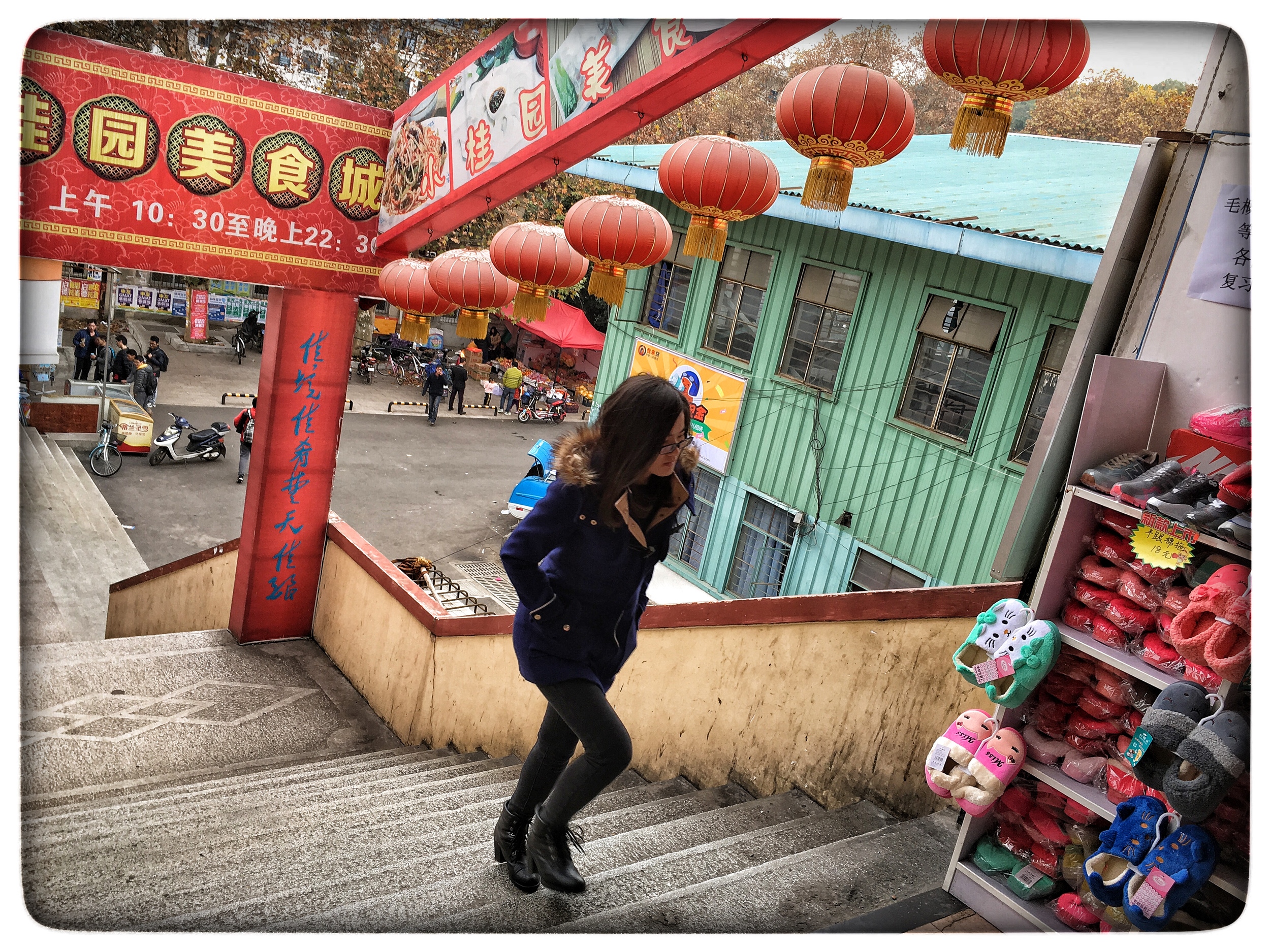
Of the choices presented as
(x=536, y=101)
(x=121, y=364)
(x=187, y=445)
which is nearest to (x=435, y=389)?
(x=187, y=445)

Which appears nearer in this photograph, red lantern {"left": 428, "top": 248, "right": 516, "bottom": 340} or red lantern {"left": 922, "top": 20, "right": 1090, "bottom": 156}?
red lantern {"left": 922, "top": 20, "right": 1090, "bottom": 156}

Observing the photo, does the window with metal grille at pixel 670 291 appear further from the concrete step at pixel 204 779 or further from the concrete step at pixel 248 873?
the concrete step at pixel 248 873

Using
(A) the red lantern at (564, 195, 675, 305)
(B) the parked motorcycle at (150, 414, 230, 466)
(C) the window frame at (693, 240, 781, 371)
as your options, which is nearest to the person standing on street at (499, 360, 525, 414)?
(B) the parked motorcycle at (150, 414, 230, 466)

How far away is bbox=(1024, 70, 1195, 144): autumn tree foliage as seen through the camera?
431 inches

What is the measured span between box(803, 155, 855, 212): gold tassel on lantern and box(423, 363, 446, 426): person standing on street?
1489 centimetres

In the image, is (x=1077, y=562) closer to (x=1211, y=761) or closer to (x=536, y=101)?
(x=1211, y=761)

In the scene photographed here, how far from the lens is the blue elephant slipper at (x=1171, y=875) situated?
2.11 metres

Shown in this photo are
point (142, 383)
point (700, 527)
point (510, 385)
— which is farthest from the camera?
point (510, 385)

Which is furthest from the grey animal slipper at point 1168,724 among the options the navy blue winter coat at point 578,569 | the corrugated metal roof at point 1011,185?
the corrugated metal roof at point 1011,185

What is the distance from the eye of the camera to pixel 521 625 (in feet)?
7.61

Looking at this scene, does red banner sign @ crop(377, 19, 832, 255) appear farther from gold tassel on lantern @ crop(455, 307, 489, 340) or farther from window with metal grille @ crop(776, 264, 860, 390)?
window with metal grille @ crop(776, 264, 860, 390)

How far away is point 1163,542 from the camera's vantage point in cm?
227

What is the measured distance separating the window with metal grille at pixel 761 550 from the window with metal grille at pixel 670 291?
248 centimetres

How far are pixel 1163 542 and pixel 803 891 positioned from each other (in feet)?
4.45
